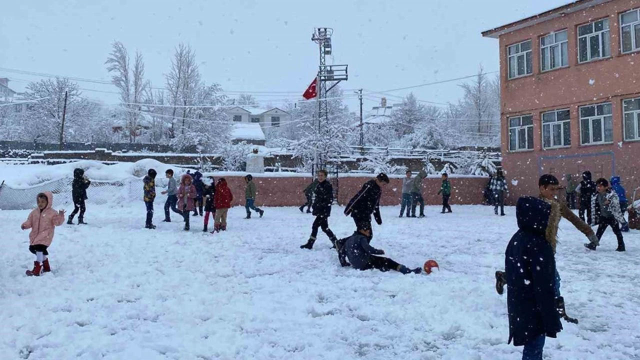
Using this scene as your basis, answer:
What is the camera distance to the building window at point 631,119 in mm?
22312

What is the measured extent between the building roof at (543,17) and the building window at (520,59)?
899mm

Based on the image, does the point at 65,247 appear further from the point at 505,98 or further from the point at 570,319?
the point at 505,98

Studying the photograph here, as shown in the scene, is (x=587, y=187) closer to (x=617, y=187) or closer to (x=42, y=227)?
(x=617, y=187)

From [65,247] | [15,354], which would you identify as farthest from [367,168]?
[15,354]

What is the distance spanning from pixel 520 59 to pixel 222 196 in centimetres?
1941

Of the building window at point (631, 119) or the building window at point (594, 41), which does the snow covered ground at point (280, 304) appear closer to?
the building window at point (631, 119)

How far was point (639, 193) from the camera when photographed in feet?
72.1

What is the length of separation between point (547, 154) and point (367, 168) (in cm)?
1324

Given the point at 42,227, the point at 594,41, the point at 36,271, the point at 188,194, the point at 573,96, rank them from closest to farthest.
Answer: the point at 36,271 → the point at 42,227 → the point at 188,194 → the point at 594,41 → the point at 573,96

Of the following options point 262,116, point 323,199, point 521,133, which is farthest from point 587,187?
point 262,116

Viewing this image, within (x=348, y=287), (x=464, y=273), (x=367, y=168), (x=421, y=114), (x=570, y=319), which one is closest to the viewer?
(x=570, y=319)

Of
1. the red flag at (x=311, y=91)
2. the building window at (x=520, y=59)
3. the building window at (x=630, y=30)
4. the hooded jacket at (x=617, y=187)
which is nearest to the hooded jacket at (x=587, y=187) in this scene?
the hooded jacket at (x=617, y=187)

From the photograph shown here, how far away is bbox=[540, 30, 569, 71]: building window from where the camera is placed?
2498 centimetres

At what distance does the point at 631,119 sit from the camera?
22531 millimetres
